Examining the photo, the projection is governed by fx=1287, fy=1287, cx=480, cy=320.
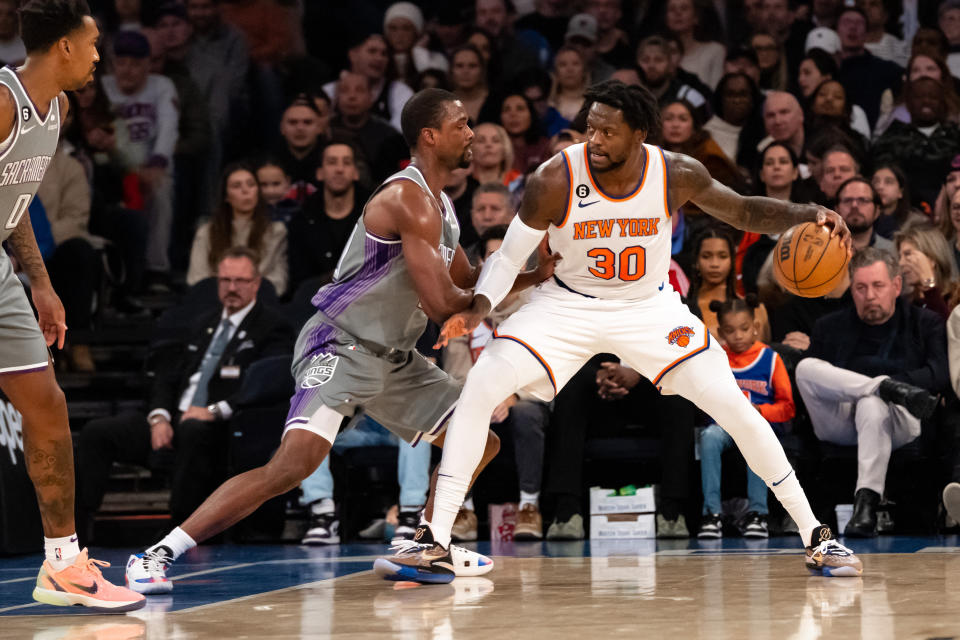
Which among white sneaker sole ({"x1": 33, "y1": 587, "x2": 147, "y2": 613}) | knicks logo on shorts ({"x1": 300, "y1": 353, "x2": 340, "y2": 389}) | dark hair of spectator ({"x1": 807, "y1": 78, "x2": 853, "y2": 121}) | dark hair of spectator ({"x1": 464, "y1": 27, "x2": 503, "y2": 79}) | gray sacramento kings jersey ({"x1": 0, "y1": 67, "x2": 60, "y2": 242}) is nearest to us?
gray sacramento kings jersey ({"x1": 0, "y1": 67, "x2": 60, "y2": 242})

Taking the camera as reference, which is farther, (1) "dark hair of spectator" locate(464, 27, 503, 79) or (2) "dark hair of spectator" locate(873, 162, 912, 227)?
(1) "dark hair of spectator" locate(464, 27, 503, 79)

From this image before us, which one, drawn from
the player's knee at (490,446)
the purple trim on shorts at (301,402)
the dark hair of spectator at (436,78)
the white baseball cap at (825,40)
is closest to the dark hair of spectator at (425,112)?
the purple trim on shorts at (301,402)

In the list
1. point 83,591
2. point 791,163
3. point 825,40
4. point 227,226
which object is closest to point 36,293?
point 83,591

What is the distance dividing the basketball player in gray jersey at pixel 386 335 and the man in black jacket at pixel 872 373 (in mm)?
2672

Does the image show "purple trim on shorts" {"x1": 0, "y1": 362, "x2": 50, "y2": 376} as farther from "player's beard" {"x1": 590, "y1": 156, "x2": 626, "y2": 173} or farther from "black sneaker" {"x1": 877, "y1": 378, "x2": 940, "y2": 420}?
"black sneaker" {"x1": 877, "y1": 378, "x2": 940, "y2": 420}

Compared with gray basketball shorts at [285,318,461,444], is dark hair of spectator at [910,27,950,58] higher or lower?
higher

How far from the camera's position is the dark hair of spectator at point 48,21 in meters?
4.37

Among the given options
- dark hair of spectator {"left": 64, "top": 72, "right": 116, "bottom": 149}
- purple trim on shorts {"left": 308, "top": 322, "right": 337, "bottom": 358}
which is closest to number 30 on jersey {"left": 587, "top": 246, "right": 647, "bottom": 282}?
purple trim on shorts {"left": 308, "top": 322, "right": 337, "bottom": 358}

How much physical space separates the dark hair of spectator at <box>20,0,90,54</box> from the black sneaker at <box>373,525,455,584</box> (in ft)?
7.49

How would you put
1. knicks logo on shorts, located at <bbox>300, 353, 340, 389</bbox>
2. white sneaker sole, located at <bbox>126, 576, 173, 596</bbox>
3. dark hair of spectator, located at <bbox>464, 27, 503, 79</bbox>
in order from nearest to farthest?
white sneaker sole, located at <bbox>126, 576, 173, 596</bbox> < knicks logo on shorts, located at <bbox>300, 353, 340, 389</bbox> < dark hair of spectator, located at <bbox>464, 27, 503, 79</bbox>

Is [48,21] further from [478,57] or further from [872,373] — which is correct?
[478,57]

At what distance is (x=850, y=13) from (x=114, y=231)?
632cm

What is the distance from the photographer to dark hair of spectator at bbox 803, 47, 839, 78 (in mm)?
10312

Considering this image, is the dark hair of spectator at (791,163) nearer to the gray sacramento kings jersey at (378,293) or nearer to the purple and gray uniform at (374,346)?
the purple and gray uniform at (374,346)
